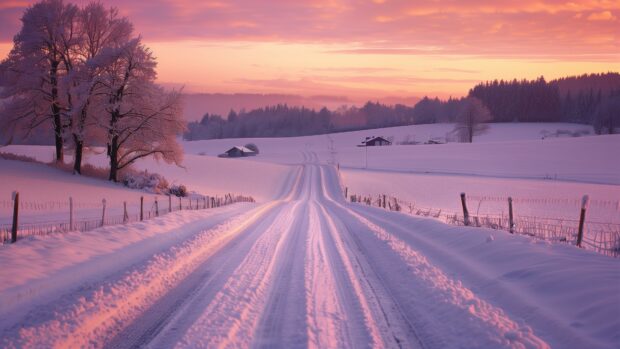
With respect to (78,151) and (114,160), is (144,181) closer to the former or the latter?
(114,160)

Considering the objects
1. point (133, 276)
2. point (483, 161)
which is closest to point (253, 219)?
point (133, 276)

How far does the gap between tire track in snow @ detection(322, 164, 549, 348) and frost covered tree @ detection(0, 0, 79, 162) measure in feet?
104

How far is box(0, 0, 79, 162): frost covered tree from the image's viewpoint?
Answer: 3294 centimetres

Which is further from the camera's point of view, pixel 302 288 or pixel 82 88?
pixel 82 88

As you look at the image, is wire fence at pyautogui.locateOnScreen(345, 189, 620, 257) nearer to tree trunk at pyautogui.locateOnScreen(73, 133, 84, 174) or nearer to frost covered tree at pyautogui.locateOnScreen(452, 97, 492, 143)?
tree trunk at pyautogui.locateOnScreen(73, 133, 84, 174)

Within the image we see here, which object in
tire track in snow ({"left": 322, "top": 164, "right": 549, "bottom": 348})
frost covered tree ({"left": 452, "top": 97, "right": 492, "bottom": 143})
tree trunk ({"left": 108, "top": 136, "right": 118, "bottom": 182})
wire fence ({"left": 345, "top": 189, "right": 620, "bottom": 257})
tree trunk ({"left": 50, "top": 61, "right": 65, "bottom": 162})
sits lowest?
wire fence ({"left": 345, "top": 189, "right": 620, "bottom": 257})

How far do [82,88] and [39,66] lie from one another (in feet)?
15.8

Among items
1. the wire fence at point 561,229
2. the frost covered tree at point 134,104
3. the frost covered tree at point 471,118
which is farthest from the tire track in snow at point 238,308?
the frost covered tree at point 471,118

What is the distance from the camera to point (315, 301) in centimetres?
780

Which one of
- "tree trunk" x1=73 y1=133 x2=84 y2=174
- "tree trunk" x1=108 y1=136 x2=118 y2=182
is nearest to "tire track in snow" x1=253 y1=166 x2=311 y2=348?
"tree trunk" x1=108 y1=136 x2=118 y2=182

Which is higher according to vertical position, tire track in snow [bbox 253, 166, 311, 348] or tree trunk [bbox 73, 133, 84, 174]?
tree trunk [bbox 73, 133, 84, 174]

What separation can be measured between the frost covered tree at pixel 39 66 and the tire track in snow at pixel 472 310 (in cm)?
3155

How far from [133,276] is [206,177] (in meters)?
53.0

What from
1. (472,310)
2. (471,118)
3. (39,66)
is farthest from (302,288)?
(471,118)
